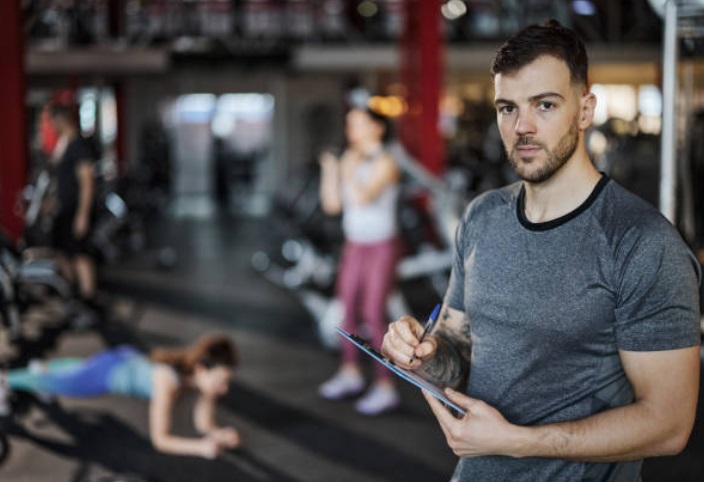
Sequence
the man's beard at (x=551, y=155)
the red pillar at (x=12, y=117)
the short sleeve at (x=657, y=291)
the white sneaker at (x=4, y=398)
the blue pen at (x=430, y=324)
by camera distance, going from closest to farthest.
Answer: the short sleeve at (x=657, y=291) → the man's beard at (x=551, y=155) → the blue pen at (x=430, y=324) → the white sneaker at (x=4, y=398) → the red pillar at (x=12, y=117)

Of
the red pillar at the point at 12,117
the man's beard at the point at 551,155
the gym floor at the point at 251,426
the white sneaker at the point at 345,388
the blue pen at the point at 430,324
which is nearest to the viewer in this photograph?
the man's beard at the point at 551,155

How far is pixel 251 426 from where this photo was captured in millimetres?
4020

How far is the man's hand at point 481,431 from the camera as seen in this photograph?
1.25 metres

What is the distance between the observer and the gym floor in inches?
137

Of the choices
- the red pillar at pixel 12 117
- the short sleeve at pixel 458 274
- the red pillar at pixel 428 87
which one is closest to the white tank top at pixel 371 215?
the short sleeve at pixel 458 274

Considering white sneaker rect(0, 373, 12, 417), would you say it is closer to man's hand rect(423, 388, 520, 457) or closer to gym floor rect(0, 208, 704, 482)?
gym floor rect(0, 208, 704, 482)

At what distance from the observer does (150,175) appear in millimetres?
12164

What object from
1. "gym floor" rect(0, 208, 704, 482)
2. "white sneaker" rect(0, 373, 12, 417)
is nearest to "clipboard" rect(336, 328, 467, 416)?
"gym floor" rect(0, 208, 704, 482)

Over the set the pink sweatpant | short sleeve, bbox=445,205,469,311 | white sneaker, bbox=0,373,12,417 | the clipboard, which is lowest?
white sneaker, bbox=0,373,12,417

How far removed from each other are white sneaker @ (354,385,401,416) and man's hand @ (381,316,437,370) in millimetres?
2810

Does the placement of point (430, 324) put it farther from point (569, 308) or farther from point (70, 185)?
point (70, 185)

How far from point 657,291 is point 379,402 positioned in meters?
3.05

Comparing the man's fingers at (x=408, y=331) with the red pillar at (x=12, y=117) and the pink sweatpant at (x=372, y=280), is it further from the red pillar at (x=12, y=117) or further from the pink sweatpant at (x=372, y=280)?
the red pillar at (x=12, y=117)

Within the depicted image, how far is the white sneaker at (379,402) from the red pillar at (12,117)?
3314 millimetres
